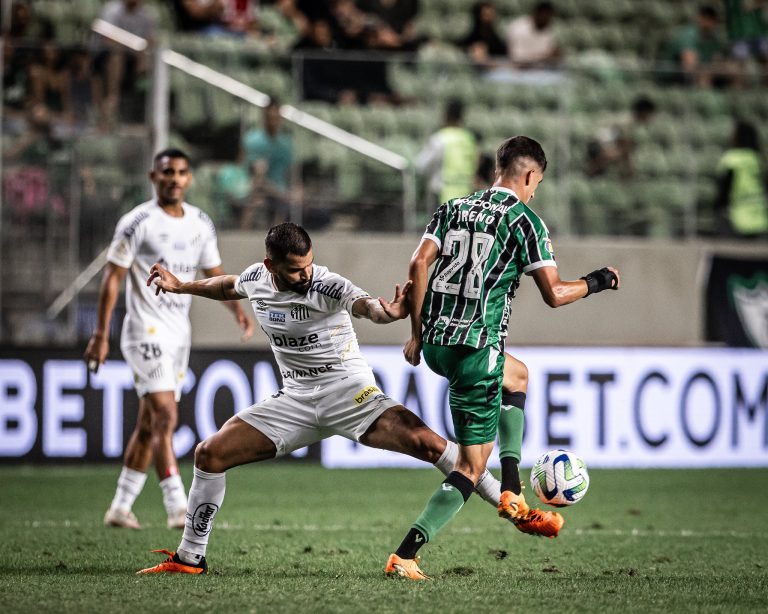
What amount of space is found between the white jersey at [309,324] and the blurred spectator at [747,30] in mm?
11297

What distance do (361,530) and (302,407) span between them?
2.27 metres

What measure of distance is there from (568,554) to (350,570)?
57.6 inches

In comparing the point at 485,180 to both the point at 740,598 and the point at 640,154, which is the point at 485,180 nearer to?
the point at 640,154

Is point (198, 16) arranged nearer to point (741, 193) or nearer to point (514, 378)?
point (741, 193)

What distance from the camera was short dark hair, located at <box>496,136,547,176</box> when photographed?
6.39 m

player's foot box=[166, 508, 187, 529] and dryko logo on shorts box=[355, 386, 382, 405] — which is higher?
dryko logo on shorts box=[355, 386, 382, 405]

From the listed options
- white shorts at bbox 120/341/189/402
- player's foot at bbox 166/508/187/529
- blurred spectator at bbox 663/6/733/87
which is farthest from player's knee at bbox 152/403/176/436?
blurred spectator at bbox 663/6/733/87

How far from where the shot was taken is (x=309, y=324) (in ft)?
20.6

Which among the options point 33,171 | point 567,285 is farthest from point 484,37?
point 567,285

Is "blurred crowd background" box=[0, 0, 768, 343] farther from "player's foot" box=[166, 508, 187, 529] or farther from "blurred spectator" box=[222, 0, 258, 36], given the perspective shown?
"player's foot" box=[166, 508, 187, 529]

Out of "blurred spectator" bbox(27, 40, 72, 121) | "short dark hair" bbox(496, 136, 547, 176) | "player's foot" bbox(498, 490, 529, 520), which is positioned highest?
"blurred spectator" bbox(27, 40, 72, 121)

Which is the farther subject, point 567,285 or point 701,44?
point 701,44

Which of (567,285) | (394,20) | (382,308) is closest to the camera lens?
(382,308)

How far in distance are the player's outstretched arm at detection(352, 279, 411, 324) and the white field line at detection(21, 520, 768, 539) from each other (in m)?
2.70
